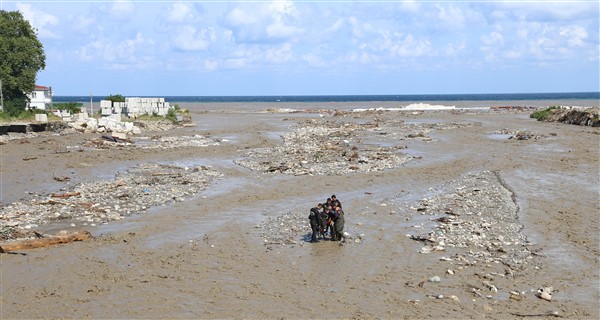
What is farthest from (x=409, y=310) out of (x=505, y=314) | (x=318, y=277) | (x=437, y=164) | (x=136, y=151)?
(x=136, y=151)

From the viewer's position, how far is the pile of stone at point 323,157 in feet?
104

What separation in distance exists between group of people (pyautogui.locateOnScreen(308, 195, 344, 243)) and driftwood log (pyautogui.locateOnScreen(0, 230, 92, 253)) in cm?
668

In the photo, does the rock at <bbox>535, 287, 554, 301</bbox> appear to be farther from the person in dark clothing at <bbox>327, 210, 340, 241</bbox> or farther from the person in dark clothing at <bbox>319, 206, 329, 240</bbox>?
the person in dark clothing at <bbox>319, 206, 329, 240</bbox>

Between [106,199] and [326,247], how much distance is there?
1062 centimetres

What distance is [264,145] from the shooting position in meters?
45.2

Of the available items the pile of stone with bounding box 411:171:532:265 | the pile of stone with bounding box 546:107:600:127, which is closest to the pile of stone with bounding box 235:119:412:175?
the pile of stone with bounding box 411:171:532:265

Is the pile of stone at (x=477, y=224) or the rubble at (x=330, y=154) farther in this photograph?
the rubble at (x=330, y=154)

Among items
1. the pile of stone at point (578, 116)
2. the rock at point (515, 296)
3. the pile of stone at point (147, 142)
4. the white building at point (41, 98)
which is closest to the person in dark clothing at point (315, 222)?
the rock at point (515, 296)

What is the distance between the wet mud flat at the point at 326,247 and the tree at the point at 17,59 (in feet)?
92.6

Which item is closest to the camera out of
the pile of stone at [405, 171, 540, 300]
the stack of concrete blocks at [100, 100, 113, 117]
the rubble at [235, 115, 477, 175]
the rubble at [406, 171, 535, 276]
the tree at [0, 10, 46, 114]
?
the pile of stone at [405, 171, 540, 300]

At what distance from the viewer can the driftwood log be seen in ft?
52.4

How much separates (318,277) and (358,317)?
263 cm

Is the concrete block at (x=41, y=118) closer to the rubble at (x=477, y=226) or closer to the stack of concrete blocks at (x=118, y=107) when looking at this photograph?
the stack of concrete blocks at (x=118, y=107)

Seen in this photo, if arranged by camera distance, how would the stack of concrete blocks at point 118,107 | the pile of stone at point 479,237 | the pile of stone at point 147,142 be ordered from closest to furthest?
the pile of stone at point 479,237 < the pile of stone at point 147,142 < the stack of concrete blocks at point 118,107
